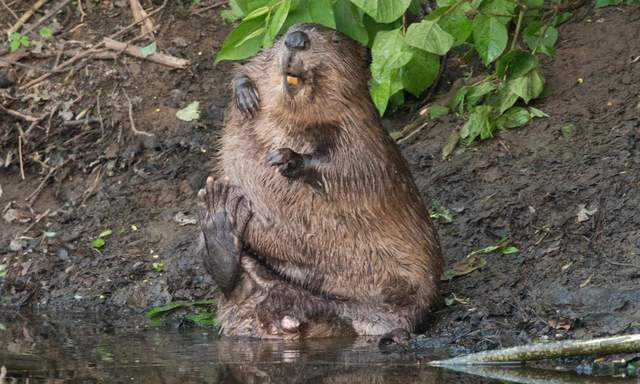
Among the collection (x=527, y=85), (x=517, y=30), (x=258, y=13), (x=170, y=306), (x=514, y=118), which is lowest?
(x=170, y=306)

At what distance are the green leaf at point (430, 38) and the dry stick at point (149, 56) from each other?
2.17m

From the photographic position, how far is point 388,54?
5434 millimetres

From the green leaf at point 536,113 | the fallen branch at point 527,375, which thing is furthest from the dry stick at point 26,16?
the fallen branch at point 527,375

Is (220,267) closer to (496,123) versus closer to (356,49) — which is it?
(356,49)

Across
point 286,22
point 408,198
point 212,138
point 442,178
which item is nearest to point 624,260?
point 408,198

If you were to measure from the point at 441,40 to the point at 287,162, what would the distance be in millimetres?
1030

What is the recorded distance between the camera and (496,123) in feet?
20.8

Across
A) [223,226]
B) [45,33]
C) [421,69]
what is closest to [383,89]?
[421,69]

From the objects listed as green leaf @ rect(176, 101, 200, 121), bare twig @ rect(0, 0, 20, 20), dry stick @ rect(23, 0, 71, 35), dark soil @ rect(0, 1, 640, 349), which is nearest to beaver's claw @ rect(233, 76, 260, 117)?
dark soil @ rect(0, 1, 640, 349)

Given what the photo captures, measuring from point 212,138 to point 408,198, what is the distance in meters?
1.96

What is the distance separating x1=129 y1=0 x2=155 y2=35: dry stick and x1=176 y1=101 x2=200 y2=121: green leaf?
2.35 ft

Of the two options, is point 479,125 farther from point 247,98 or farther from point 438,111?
point 247,98

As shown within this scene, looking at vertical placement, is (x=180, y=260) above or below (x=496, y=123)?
below

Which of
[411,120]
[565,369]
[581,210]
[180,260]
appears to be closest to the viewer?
[565,369]
